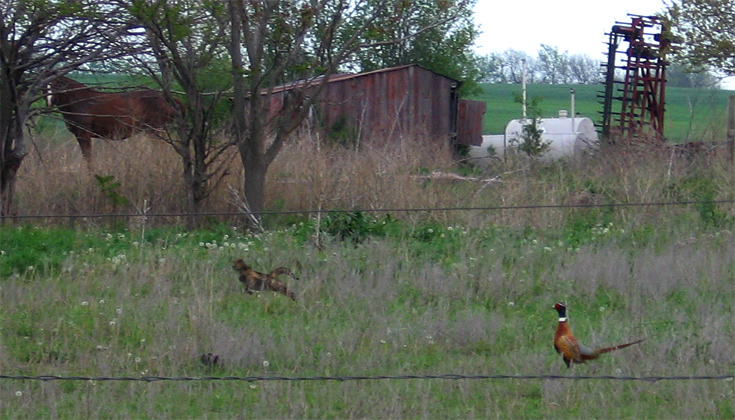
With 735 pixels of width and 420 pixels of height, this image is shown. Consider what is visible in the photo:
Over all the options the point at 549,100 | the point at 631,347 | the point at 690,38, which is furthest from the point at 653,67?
the point at 549,100

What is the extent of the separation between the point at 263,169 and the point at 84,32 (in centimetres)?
260

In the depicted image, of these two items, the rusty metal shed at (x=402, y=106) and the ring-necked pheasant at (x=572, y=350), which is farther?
the rusty metal shed at (x=402, y=106)

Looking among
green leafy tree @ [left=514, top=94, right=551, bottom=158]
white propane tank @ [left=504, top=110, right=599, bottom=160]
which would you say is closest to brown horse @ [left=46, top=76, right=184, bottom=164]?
green leafy tree @ [left=514, top=94, right=551, bottom=158]

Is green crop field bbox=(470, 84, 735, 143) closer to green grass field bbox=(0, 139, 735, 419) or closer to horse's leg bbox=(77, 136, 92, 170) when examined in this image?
green grass field bbox=(0, 139, 735, 419)

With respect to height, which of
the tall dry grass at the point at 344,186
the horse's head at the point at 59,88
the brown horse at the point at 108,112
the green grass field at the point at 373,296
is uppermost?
the horse's head at the point at 59,88

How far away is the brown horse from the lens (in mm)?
11969

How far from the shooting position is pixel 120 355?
578 cm

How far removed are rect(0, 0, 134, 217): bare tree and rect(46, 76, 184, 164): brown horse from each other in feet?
4.03

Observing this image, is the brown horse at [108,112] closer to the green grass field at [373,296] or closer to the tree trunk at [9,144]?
the green grass field at [373,296]

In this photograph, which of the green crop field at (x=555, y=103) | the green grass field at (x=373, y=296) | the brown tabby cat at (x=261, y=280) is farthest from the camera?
the green crop field at (x=555, y=103)

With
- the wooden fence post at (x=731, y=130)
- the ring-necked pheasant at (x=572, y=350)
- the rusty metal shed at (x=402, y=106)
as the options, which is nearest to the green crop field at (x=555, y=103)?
the rusty metal shed at (x=402, y=106)

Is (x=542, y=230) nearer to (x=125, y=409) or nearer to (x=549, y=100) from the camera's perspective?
(x=125, y=409)

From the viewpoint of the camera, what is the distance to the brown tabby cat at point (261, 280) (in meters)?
7.26

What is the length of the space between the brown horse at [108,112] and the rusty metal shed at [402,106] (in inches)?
260
